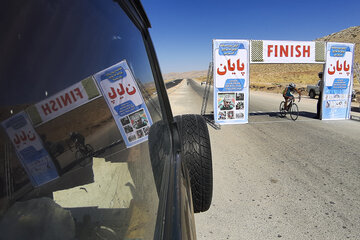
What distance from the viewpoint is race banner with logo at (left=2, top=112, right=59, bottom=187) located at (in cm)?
42

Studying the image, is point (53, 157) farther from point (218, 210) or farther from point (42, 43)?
point (218, 210)

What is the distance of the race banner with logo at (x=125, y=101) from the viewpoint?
870mm

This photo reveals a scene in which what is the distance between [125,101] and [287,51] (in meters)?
9.47

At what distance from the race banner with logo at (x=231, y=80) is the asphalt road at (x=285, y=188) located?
2370 mm

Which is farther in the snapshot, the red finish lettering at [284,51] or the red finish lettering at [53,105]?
the red finish lettering at [284,51]

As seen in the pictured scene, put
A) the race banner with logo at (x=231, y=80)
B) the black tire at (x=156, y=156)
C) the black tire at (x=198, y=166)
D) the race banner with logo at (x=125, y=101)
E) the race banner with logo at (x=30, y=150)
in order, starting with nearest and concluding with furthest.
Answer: the race banner with logo at (x=30, y=150) < the race banner with logo at (x=125, y=101) < the black tire at (x=156, y=156) < the black tire at (x=198, y=166) < the race banner with logo at (x=231, y=80)

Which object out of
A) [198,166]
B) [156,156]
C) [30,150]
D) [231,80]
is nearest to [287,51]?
[231,80]

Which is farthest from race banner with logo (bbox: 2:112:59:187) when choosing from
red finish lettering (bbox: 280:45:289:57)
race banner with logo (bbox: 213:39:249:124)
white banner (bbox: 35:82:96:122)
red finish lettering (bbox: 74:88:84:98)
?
Answer: red finish lettering (bbox: 280:45:289:57)

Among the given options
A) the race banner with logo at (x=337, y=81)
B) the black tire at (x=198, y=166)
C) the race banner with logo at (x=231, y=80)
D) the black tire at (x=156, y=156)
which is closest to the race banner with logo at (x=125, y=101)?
the black tire at (x=156, y=156)

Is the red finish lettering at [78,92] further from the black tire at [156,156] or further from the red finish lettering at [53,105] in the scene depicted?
the black tire at [156,156]

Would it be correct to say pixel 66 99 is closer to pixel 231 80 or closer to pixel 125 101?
pixel 125 101

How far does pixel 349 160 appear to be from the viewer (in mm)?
4758

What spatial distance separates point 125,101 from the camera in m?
1.04

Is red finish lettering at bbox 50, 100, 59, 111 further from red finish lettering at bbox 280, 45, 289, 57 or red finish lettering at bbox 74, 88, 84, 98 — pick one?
red finish lettering at bbox 280, 45, 289, 57
